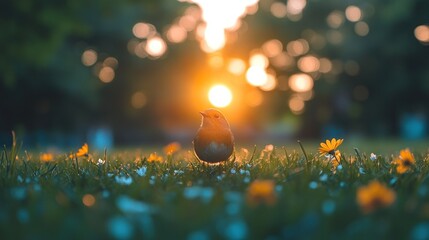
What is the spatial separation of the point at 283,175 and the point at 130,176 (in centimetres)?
108

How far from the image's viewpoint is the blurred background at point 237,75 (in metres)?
26.6

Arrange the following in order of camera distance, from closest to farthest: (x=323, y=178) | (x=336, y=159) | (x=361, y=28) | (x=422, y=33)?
1. (x=323, y=178)
2. (x=336, y=159)
3. (x=422, y=33)
4. (x=361, y=28)

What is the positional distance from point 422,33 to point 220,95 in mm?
13406

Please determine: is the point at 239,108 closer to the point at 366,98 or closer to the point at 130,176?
the point at 366,98

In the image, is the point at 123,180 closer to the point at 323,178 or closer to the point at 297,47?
the point at 323,178

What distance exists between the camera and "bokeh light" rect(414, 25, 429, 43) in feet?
90.7

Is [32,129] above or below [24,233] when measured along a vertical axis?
below

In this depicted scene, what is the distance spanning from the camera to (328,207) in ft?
8.70

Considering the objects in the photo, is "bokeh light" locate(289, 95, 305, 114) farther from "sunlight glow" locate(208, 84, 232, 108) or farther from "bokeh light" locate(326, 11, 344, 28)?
Answer: "bokeh light" locate(326, 11, 344, 28)

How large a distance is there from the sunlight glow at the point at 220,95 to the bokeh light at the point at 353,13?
881 cm

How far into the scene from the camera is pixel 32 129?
2731 centimetres

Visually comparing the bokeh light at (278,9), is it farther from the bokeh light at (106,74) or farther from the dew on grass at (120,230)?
the dew on grass at (120,230)

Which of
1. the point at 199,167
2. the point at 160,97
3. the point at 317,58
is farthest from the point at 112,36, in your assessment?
the point at 199,167

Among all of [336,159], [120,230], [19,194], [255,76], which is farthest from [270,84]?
[120,230]
